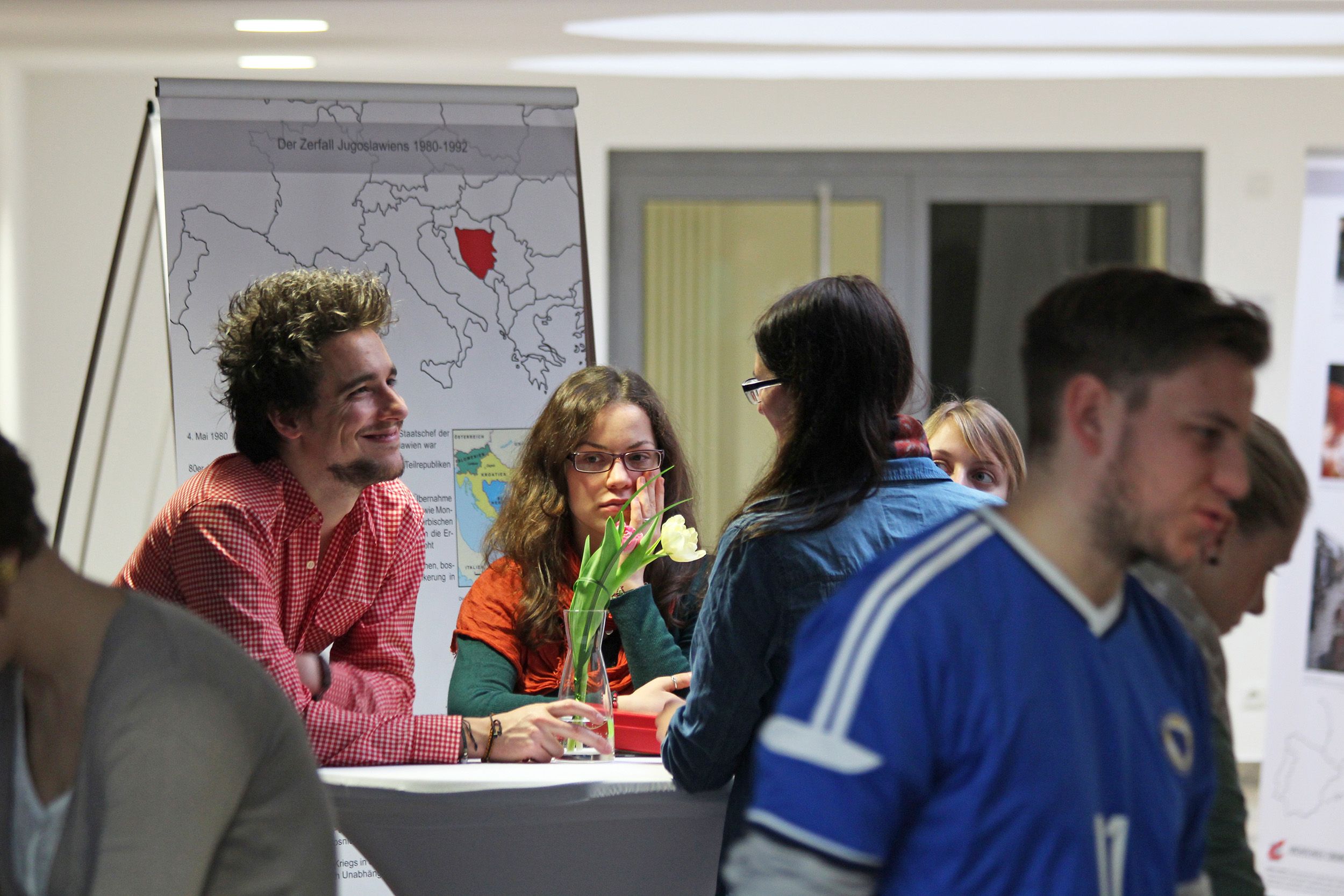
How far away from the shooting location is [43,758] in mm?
1232


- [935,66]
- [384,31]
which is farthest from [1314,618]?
[384,31]

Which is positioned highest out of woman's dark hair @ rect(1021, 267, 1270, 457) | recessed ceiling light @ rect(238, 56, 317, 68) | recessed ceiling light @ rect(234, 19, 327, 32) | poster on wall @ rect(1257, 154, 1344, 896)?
recessed ceiling light @ rect(234, 19, 327, 32)

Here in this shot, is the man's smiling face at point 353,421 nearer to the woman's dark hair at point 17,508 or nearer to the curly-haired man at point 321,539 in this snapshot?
the curly-haired man at point 321,539

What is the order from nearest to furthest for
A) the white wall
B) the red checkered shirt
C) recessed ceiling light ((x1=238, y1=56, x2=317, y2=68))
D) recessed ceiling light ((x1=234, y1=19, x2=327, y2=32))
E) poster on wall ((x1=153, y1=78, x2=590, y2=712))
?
the red checkered shirt, poster on wall ((x1=153, y1=78, x2=590, y2=712)), recessed ceiling light ((x1=234, y1=19, x2=327, y2=32)), recessed ceiling light ((x1=238, y1=56, x2=317, y2=68)), the white wall

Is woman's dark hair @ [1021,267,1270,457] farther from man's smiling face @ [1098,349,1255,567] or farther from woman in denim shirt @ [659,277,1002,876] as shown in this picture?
woman in denim shirt @ [659,277,1002,876]

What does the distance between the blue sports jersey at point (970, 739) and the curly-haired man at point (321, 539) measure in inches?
39.6

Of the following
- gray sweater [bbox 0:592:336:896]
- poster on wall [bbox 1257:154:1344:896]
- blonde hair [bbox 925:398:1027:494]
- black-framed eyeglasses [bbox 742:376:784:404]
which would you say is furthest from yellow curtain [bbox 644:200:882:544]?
gray sweater [bbox 0:592:336:896]

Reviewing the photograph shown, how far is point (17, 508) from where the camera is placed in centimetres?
120

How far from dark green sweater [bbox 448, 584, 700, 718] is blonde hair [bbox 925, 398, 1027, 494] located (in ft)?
2.50

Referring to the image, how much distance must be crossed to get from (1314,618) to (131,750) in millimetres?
3026

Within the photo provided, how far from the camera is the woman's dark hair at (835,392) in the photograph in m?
1.72

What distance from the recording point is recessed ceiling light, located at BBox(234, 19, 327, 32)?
4.65m

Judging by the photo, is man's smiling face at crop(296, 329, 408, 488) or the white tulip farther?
man's smiling face at crop(296, 329, 408, 488)

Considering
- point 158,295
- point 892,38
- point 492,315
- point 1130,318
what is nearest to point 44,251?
point 158,295
